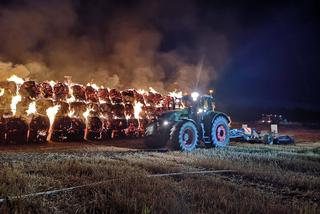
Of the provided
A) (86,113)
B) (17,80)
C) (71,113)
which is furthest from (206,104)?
(17,80)

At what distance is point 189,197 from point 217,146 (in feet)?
39.3

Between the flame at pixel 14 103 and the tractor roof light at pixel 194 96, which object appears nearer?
the tractor roof light at pixel 194 96

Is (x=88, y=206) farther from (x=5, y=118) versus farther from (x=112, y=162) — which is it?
(x=5, y=118)

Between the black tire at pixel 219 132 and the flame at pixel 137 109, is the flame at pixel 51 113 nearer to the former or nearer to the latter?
the flame at pixel 137 109

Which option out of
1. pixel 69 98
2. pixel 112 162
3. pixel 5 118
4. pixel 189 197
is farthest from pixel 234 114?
pixel 189 197

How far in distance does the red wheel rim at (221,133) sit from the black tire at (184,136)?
6.62 ft

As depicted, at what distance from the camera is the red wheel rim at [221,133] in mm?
18266

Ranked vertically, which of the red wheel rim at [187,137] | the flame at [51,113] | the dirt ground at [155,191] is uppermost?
the flame at [51,113]

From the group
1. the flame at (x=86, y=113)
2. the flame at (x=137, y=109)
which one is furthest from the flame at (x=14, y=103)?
the flame at (x=137, y=109)

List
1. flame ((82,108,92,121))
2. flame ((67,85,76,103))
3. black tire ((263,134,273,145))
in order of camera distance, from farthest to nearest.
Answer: flame ((82,108,92,121)), flame ((67,85,76,103)), black tire ((263,134,273,145))

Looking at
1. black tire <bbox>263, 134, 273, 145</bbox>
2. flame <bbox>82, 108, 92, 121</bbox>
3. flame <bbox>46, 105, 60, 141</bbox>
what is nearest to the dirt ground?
black tire <bbox>263, 134, 273, 145</bbox>

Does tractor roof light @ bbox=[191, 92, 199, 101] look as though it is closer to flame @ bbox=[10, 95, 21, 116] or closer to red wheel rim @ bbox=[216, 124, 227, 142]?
red wheel rim @ bbox=[216, 124, 227, 142]

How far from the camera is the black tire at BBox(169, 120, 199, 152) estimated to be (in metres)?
15.6

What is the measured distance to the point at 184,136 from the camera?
52.5ft
